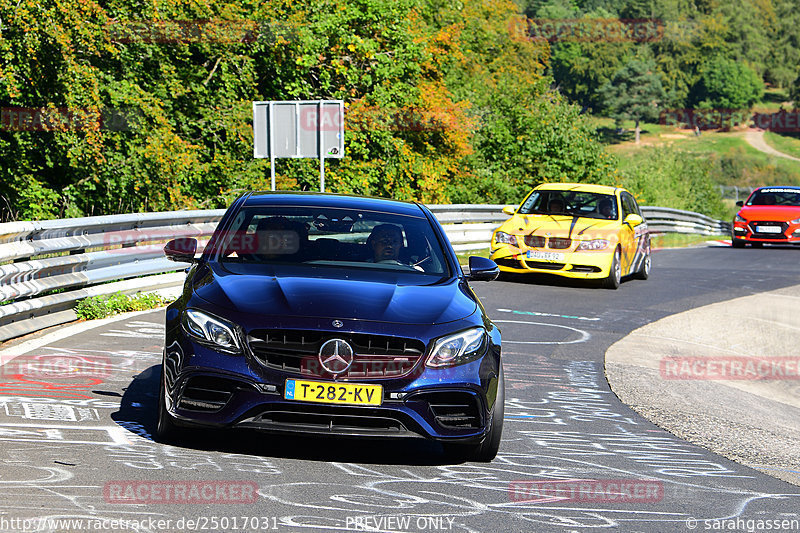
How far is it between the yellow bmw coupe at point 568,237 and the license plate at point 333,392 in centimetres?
1177

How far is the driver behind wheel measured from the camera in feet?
23.2

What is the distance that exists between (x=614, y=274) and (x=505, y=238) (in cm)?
176

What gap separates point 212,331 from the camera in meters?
5.83

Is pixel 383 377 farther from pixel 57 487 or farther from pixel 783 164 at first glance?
pixel 783 164

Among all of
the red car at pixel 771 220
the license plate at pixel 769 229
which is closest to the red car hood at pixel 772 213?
the red car at pixel 771 220

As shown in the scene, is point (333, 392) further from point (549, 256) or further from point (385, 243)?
point (549, 256)

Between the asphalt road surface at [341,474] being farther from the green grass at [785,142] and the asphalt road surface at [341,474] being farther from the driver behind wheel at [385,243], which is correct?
the green grass at [785,142]

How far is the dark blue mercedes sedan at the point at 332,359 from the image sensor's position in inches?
223

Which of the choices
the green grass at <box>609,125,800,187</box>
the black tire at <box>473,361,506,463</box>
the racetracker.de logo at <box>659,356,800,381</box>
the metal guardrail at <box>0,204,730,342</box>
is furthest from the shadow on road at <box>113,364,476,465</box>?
the green grass at <box>609,125,800,187</box>

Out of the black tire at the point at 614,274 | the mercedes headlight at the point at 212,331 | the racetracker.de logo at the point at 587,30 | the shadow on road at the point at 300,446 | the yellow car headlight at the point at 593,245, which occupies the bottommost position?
the black tire at the point at 614,274

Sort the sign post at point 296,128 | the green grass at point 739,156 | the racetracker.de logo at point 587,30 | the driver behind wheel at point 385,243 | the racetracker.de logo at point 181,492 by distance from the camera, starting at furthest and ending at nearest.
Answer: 1. the green grass at point 739,156
2. the racetracker.de logo at point 587,30
3. the sign post at point 296,128
4. the driver behind wheel at point 385,243
5. the racetracker.de logo at point 181,492

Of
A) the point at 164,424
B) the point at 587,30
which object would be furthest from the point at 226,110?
the point at 587,30

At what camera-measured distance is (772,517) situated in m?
5.34

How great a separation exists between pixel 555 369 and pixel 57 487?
5.71 meters
